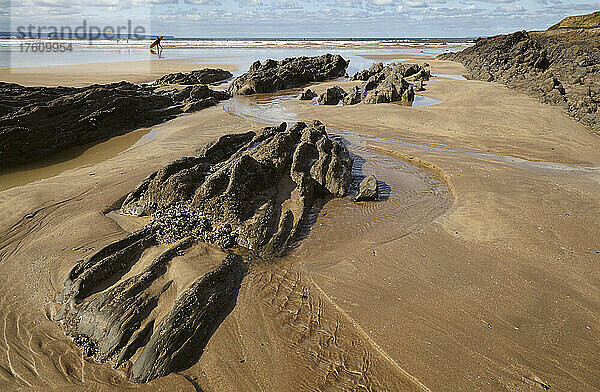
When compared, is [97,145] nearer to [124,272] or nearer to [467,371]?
[124,272]

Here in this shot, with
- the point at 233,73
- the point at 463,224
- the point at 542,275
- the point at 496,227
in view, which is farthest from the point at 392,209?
the point at 233,73

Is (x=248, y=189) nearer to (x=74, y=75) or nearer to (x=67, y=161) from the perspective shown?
(x=67, y=161)

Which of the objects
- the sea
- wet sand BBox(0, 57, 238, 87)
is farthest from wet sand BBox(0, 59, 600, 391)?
the sea

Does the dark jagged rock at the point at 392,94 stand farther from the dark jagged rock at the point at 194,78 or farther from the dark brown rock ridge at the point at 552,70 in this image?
the dark jagged rock at the point at 194,78

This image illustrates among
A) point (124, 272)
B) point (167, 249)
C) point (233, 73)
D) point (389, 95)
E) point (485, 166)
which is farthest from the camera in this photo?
point (233, 73)

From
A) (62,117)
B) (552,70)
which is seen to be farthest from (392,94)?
(62,117)

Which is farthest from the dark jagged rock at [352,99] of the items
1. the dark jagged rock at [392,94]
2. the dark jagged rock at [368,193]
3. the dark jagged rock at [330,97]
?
the dark jagged rock at [368,193]
